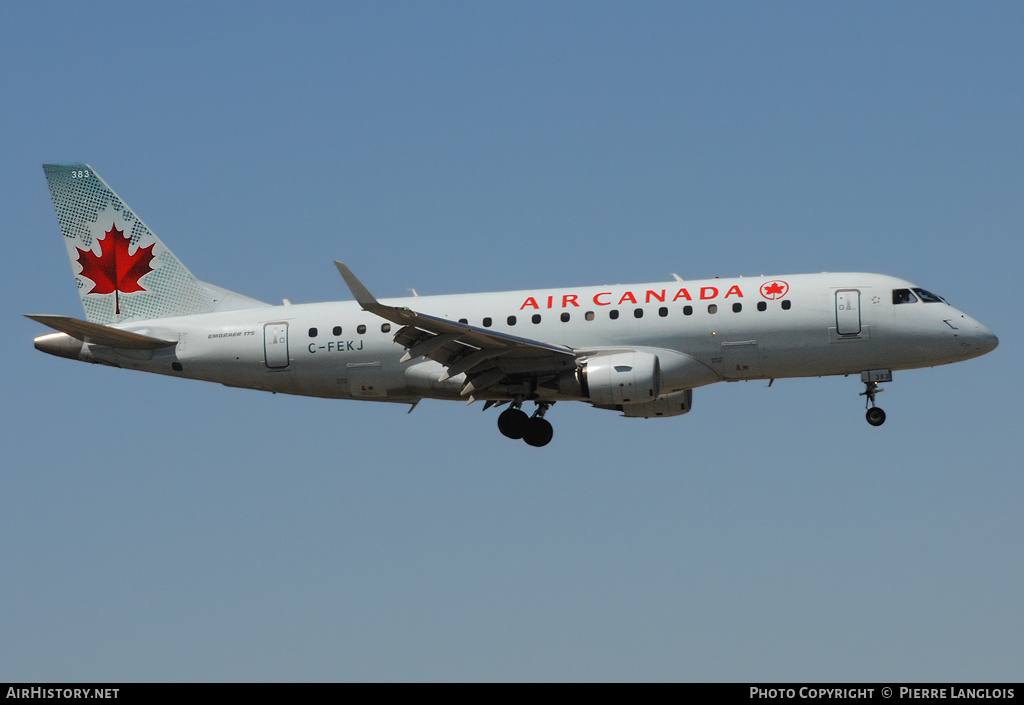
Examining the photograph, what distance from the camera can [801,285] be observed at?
41.7 metres

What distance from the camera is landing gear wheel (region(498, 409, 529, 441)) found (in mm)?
44031

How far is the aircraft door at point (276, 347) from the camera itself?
44.4 m

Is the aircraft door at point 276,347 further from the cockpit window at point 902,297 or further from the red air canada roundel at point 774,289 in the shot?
the cockpit window at point 902,297

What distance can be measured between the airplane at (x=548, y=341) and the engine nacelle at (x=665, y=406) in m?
0.04

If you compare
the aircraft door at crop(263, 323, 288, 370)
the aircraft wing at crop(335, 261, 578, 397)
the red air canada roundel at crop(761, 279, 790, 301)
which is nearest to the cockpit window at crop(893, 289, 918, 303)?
the red air canada roundel at crop(761, 279, 790, 301)

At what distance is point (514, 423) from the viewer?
44031 millimetres

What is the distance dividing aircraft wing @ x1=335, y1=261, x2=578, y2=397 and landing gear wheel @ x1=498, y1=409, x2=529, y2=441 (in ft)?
5.26

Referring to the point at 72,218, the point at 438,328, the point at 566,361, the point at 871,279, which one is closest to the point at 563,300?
the point at 566,361

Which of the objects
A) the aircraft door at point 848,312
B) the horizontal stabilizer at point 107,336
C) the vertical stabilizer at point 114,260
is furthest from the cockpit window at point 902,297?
the horizontal stabilizer at point 107,336

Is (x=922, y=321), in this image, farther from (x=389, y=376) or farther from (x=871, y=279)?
(x=389, y=376)

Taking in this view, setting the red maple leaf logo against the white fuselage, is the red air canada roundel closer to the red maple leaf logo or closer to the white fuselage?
the white fuselage

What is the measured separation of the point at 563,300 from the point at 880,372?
361 inches
